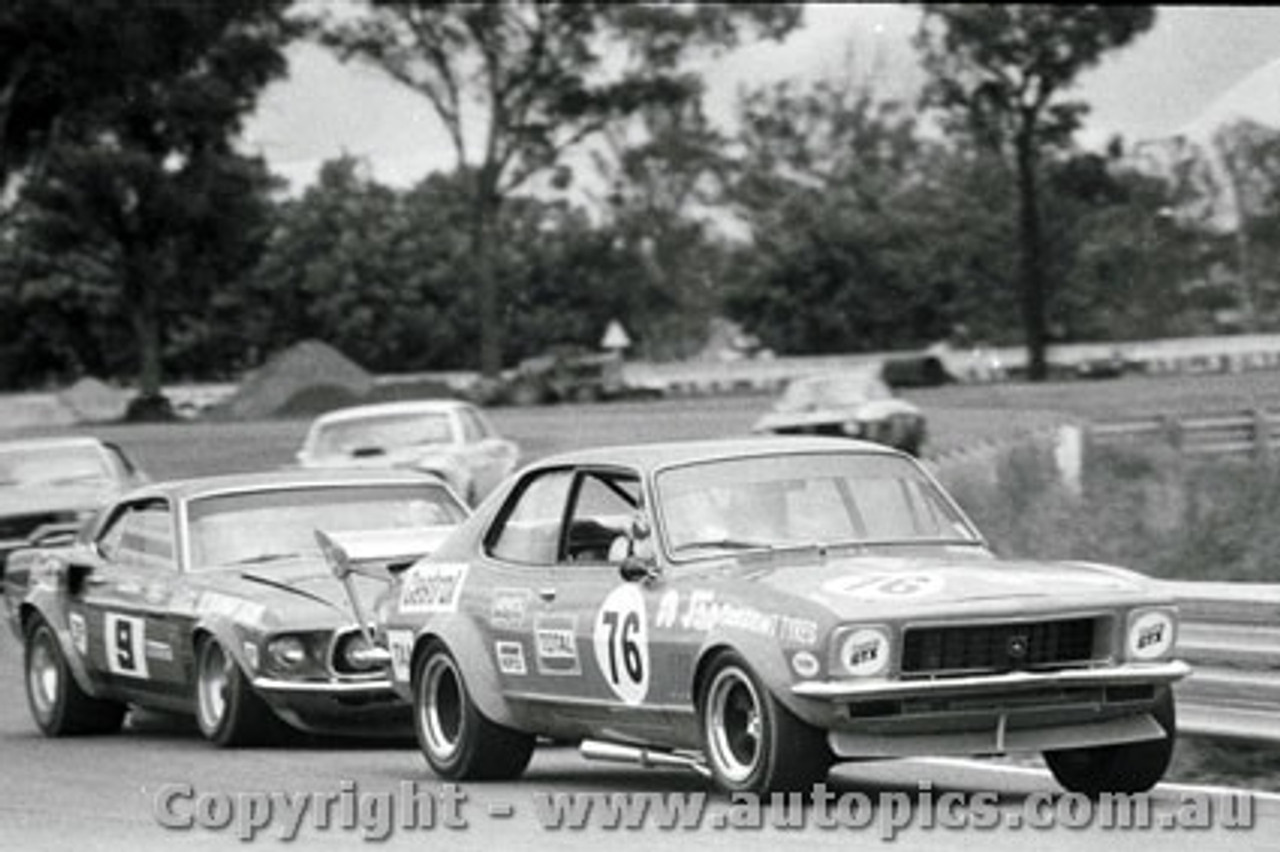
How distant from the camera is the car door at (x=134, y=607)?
14.1m

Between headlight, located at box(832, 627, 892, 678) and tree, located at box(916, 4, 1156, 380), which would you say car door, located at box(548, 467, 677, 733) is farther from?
tree, located at box(916, 4, 1156, 380)

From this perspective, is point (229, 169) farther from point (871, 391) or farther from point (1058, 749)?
point (1058, 749)

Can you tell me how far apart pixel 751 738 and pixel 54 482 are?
58.8 ft

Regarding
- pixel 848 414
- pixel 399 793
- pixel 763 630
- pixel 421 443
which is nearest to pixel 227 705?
pixel 399 793

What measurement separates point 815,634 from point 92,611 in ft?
21.2

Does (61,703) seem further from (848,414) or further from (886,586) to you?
(848,414)

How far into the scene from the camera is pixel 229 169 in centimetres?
7219

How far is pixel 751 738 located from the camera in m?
9.75

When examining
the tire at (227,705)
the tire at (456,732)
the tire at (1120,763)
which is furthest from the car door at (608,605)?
the tire at (227,705)

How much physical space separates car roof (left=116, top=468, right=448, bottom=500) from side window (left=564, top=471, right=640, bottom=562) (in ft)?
12.3

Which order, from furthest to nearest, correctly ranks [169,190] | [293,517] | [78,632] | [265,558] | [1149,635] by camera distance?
[169,190]
[78,632]
[293,517]
[265,558]
[1149,635]

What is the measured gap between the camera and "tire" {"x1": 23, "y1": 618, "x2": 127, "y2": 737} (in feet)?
49.0

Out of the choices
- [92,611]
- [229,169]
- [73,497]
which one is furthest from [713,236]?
[92,611]

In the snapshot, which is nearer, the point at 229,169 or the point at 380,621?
the point at 380,621
